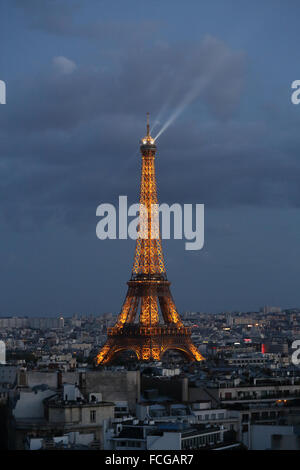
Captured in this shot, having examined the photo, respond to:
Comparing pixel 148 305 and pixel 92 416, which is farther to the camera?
pixel 148 305

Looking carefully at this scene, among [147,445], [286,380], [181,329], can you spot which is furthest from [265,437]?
[181,329]

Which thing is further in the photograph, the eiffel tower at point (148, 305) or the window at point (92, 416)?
the eiffel tower at point (148, 305)

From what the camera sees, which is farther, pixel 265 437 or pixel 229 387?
pixel 229 387

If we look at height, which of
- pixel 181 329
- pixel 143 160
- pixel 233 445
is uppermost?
pixel 143 160

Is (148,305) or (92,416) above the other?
(148,305)

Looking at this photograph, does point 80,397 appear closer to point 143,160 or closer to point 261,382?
point 261,382

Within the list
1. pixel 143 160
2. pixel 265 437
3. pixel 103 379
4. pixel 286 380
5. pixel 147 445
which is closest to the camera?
pixel 147 445

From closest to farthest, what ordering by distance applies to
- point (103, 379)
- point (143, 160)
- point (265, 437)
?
point (265, 437), point (103, 379), point (143, 160)

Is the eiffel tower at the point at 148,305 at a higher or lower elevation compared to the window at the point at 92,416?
higher
